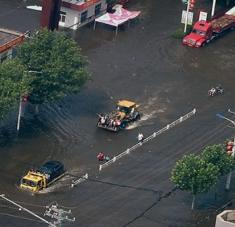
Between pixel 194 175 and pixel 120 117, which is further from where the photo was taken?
pixel 120 117

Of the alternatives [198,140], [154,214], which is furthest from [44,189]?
[198,140]

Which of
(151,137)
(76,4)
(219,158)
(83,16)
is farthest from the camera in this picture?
(83,16)

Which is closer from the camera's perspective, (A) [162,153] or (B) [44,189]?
(B) [44,189]

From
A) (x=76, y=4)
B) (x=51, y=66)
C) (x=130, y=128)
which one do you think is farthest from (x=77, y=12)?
(x=130, y=128)

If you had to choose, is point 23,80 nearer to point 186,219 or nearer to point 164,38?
point 186,219

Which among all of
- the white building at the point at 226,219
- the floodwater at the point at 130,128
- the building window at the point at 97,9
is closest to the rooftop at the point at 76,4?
the building window at the point at 97,9

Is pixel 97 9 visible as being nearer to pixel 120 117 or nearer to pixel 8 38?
pixel 8 38
